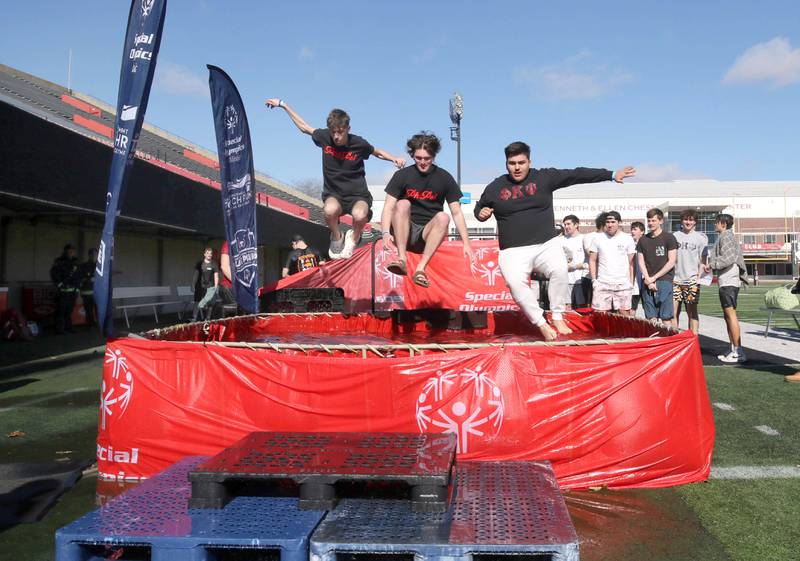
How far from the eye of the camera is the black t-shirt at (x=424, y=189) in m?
6.25

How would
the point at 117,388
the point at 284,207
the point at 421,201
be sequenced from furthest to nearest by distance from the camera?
the point at 284,207 < the point at 421,201 < the point at 117,388

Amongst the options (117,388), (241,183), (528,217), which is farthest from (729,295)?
(117,388)

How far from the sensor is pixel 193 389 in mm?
4230

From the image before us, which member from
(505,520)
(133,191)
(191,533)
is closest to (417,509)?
(505,520)

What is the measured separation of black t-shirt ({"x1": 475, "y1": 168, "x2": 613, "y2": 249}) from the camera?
528cm

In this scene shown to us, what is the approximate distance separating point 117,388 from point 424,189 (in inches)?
131

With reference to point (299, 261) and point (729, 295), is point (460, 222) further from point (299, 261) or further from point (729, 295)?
point (299, 261)

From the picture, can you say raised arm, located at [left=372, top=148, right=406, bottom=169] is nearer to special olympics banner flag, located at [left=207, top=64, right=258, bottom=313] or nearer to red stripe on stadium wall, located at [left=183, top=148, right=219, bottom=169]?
special olympics banner flag, located at [left=207, top=64, right=258, bottom=313]

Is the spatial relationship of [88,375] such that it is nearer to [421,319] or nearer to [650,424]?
[421,319]

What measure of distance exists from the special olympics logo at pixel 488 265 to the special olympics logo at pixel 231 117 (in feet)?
15.4

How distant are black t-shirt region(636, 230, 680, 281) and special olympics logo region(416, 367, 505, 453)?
5.55m

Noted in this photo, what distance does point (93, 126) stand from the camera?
75.1 feet

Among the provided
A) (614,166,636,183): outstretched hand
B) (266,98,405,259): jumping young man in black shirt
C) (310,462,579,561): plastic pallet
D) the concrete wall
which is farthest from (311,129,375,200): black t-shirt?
the concrete wall

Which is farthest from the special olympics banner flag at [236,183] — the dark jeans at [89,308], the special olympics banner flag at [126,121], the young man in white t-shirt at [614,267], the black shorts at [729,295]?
the dark jeans at [89,308]
